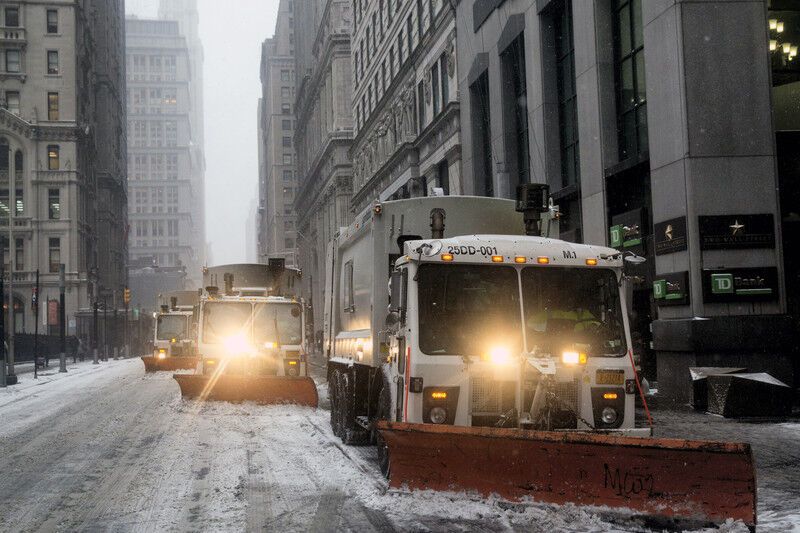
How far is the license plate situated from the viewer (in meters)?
8.69

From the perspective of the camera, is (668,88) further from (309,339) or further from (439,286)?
(439,286)

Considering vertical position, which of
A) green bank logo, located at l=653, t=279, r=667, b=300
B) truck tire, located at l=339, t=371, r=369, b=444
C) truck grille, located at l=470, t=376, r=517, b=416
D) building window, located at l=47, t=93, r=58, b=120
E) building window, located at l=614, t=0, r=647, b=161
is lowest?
truck tire, located at l=339, t=371, r=369, b=444

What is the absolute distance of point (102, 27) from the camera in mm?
102625

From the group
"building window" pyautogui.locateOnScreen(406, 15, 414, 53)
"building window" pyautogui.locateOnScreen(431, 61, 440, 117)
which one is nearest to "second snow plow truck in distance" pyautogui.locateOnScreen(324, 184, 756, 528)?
"building window" pyautogui.locateOnScreen(431, 61, 440, 117)

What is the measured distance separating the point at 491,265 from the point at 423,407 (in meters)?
1.57

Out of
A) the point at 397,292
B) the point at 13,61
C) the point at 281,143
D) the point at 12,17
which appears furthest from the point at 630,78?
the point at 281,143

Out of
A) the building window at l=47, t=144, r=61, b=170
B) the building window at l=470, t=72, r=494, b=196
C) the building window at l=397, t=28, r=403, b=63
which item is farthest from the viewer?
the building window at l=47, t=144, r=61, b=170

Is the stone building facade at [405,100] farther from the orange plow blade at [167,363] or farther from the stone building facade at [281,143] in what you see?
the stone building facade at [281,143]

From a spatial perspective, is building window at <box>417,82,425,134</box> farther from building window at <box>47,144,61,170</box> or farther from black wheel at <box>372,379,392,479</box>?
building window at <box>47,144,61,170</box>

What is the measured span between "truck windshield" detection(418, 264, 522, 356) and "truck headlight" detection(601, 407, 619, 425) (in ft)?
3.67

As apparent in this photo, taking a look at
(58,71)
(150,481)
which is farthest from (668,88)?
(58,71)

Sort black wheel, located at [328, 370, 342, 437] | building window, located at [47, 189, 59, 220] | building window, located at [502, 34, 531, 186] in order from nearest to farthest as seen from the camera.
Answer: black wheel, located at [328, 370, 342, 437], building window, located at [502, 34, 531, 186], building window, located at [47, 189, 59, 220]

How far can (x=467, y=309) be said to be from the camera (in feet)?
29.1

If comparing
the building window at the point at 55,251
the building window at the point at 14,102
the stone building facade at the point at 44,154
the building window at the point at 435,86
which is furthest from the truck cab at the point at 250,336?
the building window at the point at 14,102
